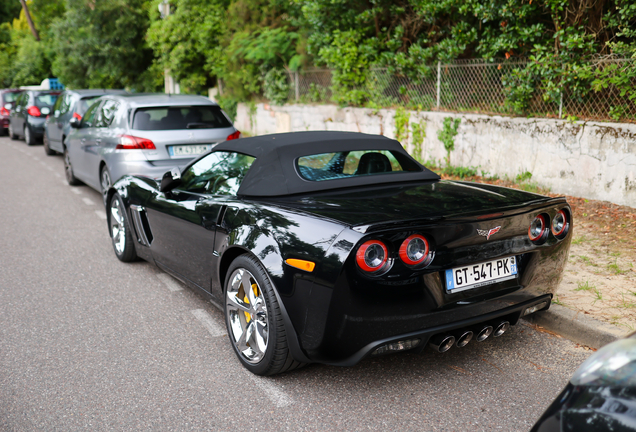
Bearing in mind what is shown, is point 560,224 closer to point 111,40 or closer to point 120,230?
point 120,230

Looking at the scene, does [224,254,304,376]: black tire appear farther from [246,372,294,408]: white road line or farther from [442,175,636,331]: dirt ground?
[442,175,636,331]: dirt ground

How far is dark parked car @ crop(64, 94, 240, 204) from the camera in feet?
25.8

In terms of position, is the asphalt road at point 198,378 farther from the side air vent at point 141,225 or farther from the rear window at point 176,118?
the rear window at point 176,118

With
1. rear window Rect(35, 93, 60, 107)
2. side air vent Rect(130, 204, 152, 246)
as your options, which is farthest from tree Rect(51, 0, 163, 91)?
side air vent Rect(130, 204, 152, 246)

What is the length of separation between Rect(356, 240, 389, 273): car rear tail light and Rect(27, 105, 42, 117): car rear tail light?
18124 millimetres

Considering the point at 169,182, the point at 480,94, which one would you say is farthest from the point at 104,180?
the point at 480,94

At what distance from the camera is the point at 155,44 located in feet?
71.0

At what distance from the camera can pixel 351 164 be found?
4.16 metres

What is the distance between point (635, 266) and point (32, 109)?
17.9 m

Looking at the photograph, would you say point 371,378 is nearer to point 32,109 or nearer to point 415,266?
point 415,266

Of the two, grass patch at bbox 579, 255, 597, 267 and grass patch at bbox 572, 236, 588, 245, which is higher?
grass patch at bbox 572, 236, 588, 245

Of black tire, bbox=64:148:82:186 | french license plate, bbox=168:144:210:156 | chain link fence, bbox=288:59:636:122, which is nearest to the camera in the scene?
chain link fence, bbox=288:59:636:122

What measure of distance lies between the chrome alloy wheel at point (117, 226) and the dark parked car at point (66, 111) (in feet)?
20.9

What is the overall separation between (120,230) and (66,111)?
843 cm
